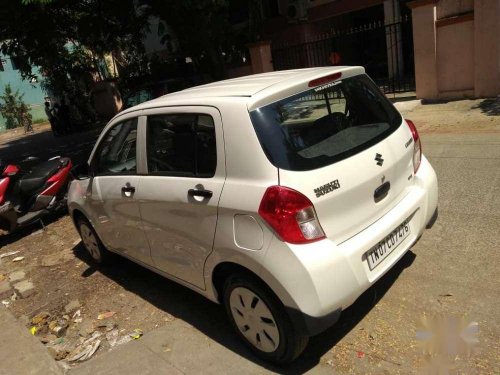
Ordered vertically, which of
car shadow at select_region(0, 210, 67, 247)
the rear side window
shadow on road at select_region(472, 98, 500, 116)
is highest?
the rear side window

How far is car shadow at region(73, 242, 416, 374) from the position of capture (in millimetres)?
3039

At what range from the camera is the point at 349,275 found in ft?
8.63

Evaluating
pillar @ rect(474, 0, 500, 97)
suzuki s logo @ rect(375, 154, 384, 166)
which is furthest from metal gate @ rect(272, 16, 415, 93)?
suzuki s logo @ rect(375, 154, 384, 166)

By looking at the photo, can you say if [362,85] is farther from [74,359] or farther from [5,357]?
[5,357]

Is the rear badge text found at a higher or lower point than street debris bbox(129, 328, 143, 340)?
higher

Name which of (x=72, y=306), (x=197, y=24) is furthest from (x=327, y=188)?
(x=197, y=24)

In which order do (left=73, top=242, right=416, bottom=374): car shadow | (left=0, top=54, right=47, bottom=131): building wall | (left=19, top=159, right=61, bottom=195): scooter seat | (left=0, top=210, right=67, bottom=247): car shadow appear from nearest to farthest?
(left=73, top=242, right=416, bottom=374): car shadow < (left=19, top=159, right=61, bottom=195): scooter seat < (left=0, top=210, right=67, bottom=247): car shadow < (left=0, top=54, right=47, bottom=131): building wall

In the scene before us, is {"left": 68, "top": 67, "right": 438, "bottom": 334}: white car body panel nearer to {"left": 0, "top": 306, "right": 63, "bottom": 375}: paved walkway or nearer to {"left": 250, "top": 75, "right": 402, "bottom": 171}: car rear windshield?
{"left": 250, "top": 75, "right": 402, "bottom": 171}: car rear windshield

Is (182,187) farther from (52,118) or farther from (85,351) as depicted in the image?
(52,118)

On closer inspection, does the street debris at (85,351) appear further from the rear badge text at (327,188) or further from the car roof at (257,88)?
the rear badge text at (327,188)

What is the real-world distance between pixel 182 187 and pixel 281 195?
2.89 feet

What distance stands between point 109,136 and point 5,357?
203 cm

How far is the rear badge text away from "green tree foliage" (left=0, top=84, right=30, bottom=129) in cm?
2891

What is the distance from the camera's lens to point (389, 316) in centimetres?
320
